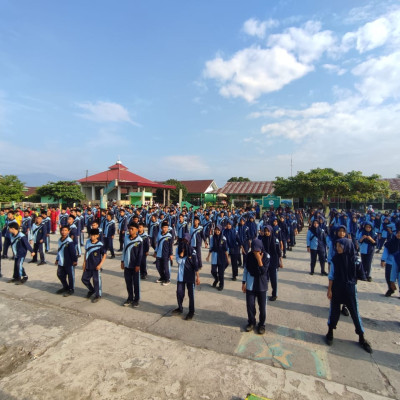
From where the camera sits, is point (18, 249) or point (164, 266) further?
point (164, 266)

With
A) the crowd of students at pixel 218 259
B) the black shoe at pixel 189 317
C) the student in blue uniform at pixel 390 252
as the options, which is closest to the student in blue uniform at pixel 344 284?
the crowd of students at pixel 218 259

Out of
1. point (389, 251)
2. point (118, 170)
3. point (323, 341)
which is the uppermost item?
point (118, 170)

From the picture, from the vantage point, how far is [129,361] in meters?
3.49

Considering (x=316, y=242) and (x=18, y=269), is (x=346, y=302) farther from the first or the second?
(x=18, y=269)

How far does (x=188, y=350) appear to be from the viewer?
3738mm

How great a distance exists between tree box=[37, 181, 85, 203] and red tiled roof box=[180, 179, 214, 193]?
19564 millimetres

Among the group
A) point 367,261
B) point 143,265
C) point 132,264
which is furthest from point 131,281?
point 367,261

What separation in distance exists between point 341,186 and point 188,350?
64.1 feet

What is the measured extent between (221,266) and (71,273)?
3496mm

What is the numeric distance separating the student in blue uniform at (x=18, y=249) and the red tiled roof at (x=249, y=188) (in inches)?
1166

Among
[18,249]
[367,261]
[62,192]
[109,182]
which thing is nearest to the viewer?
[18,249]

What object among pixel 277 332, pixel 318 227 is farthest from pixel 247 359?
pixel 318 227

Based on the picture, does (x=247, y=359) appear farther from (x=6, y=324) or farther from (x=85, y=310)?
(x=6, y=324)

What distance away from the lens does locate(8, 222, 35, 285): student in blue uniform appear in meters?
6.43
